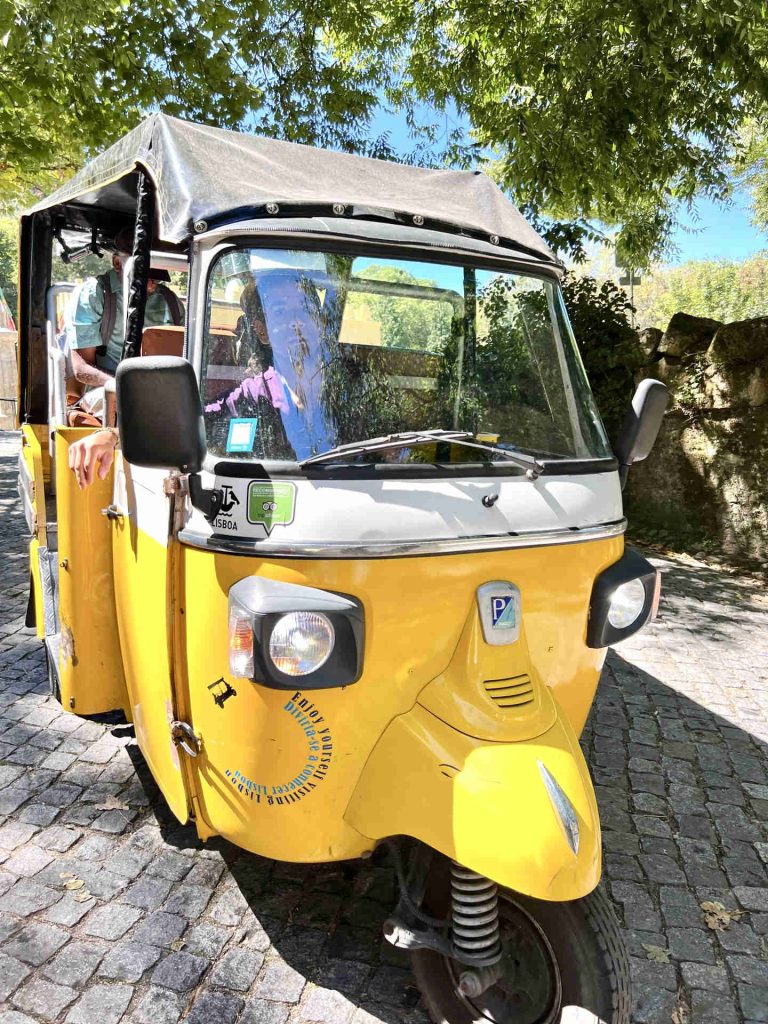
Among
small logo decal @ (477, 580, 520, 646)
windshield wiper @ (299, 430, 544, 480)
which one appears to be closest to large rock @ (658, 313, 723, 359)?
windshield wiper @ (299, 430, 544, 480)

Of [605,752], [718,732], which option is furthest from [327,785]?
[718,732]

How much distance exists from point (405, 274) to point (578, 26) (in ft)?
20.8

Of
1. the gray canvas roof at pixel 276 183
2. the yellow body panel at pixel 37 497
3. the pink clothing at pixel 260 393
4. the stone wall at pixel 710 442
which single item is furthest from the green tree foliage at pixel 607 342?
the pink clothing at pixel 260 393

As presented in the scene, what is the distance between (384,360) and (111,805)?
244cm

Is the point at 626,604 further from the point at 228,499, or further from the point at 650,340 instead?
the point at 650,340

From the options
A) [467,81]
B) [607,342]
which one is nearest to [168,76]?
[467,81]

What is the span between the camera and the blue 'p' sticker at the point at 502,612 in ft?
7.59

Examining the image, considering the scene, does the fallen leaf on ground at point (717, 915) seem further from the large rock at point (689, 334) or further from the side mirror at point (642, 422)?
the large rock at point (689, 334)

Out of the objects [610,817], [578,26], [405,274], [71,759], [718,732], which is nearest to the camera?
[405,274]

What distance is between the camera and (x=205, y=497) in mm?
2238

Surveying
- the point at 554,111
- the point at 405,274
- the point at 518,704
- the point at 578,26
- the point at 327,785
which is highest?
the point at 578,26

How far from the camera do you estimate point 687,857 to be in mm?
3344

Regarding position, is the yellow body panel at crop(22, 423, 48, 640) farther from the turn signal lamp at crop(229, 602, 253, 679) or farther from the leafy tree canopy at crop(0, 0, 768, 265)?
the leafy tree canopy at crop(0, 0, 768, 265)

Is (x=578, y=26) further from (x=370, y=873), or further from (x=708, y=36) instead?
(x=370, y=873)
